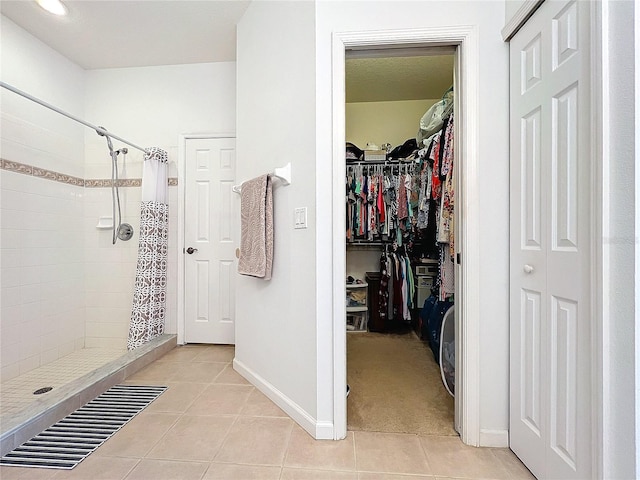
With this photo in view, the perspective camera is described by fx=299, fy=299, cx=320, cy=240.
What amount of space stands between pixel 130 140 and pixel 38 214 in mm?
999

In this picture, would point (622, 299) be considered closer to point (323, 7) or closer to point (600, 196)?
point (600, 196)

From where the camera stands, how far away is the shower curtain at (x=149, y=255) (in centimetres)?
262

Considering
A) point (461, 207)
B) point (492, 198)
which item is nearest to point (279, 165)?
point (461, 207)

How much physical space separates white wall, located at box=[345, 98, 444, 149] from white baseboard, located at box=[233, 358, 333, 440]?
2853mm

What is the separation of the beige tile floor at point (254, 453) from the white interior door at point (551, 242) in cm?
33

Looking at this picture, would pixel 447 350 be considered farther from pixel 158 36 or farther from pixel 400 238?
pixel 158 36

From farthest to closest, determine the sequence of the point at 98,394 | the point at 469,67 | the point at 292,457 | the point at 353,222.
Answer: the point at 353,222
the point at 98,394
the point at 469,67
the point at 292,457

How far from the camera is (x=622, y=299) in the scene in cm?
87

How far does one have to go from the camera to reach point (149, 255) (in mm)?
2646

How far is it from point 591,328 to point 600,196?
0.42 m

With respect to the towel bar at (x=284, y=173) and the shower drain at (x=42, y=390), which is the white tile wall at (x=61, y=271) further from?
the towel bar at (x=284, y=173)

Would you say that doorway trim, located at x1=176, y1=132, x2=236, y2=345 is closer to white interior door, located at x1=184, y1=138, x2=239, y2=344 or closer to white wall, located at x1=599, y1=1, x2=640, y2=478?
white interior door, located at x1=184, y1=138, x2=239, y2=344

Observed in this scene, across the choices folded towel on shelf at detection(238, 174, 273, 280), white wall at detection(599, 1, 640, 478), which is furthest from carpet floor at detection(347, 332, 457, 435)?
folded towel on shelf at detection(238, 174, 273, 280)

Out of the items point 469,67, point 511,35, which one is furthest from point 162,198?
point 511,35
